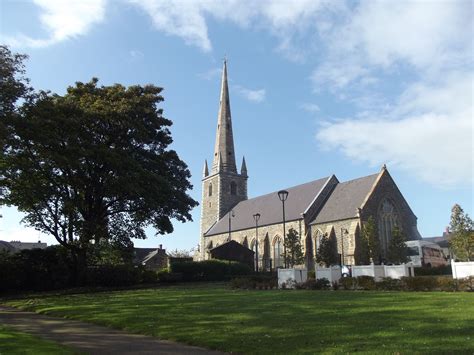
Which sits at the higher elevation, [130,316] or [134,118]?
[134,118]

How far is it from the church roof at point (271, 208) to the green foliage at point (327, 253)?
7.28 m

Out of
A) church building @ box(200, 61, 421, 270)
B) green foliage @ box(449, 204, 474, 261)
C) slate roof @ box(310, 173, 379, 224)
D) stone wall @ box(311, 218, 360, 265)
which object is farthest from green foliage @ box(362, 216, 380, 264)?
green foliage @ box(449, 204, 474, 261)

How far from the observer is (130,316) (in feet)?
46.7

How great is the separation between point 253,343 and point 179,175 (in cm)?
3133

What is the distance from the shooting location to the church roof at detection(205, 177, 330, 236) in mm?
61312

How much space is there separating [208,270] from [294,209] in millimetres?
21593

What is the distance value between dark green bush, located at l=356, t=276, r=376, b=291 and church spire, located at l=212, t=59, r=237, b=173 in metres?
56.3

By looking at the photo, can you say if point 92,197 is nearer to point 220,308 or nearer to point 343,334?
point 220,308

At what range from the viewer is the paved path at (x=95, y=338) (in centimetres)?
923

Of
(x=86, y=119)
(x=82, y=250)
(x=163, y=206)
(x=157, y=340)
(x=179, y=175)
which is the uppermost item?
(x=86, y=119)

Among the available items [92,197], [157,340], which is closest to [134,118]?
[92,197]

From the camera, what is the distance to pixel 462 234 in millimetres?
34094

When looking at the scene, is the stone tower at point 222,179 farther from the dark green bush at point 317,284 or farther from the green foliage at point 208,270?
the dark green bush at point 317,284

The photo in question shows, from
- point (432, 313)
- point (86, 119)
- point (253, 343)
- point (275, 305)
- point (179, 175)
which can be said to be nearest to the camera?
point (253, 343)
